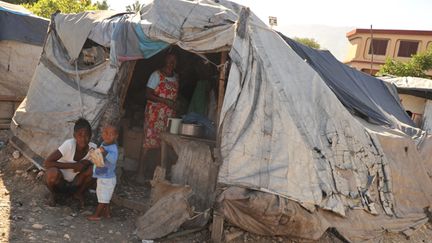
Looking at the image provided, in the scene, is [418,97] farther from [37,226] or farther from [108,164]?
[37,226]

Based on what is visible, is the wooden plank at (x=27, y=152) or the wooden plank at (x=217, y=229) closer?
the wooden plank at (x=217, y=229)

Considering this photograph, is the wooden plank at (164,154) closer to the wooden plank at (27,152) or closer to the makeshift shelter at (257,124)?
the makeshift shelter at (257,124)

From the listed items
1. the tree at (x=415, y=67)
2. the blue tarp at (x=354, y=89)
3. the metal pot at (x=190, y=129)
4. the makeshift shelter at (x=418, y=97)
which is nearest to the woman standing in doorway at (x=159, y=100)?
the metal pot at (x=190, y=129)

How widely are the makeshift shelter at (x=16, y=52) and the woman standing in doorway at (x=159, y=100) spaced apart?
3.74 m

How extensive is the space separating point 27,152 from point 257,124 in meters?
3.26

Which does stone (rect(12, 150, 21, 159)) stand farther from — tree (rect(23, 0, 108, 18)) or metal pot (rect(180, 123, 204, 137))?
tree (rect(23, 0, 108, 18))

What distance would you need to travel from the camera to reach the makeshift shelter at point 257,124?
12.9 ft

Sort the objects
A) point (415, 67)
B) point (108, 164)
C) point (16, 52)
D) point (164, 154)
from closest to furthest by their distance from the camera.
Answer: point (108, 164) < point (164, 154) < point (16, 52) < point (415, 67)

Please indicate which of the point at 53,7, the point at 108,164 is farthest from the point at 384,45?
the point at 108,164

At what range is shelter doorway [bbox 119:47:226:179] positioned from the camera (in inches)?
234

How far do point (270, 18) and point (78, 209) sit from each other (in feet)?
11.4

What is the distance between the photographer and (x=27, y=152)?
5.34m

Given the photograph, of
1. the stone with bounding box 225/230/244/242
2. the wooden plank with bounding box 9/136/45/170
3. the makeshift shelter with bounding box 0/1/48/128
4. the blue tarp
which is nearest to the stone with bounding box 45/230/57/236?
the wooden plank with bounding box 9/136/45/170

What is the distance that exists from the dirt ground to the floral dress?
3.48 ft
